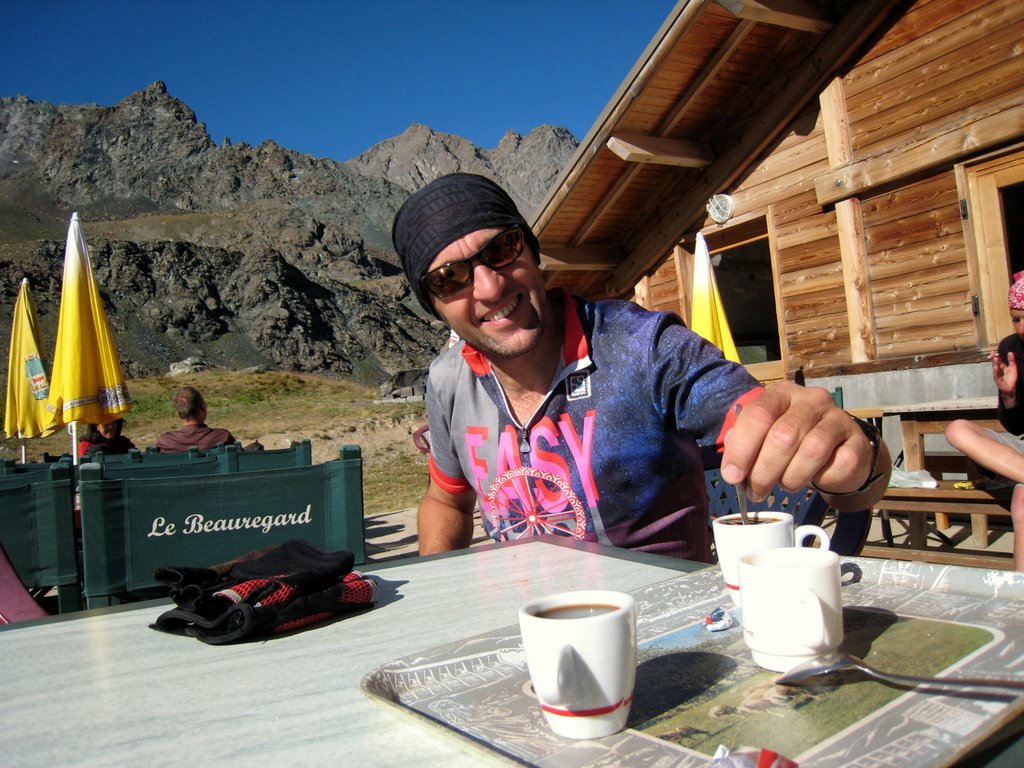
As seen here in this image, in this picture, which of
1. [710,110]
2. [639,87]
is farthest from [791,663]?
[710,110]

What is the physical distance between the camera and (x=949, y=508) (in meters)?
3.63

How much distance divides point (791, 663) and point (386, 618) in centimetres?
75

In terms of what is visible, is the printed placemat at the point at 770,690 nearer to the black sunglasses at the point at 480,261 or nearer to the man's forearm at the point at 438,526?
the black sunglasses at the point at 480,261

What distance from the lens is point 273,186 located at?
379ft

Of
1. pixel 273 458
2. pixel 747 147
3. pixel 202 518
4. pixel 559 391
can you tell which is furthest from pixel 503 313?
pixel 747 147

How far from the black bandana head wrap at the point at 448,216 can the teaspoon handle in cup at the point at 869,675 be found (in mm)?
1434

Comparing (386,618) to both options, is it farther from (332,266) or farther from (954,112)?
(332,266)

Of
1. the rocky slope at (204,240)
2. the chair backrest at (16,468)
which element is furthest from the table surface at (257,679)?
the rocky slope at (204,240)

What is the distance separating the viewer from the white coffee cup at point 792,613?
79 centimetres

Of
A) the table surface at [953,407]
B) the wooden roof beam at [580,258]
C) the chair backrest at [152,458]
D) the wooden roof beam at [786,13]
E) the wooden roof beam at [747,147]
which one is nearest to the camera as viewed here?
the table surface at [953,407]

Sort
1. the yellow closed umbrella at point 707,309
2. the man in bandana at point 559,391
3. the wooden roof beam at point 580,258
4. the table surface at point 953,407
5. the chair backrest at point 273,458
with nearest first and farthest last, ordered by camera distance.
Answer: the man in bandana at point 559,391, the chair backrest at point 273,458, the table surface at point 953,407, the yellow closed umbrella at point 707,309, the wooden roof beam at point 580,258

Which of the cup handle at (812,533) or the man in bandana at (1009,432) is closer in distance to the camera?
the cup handle at (812,533)

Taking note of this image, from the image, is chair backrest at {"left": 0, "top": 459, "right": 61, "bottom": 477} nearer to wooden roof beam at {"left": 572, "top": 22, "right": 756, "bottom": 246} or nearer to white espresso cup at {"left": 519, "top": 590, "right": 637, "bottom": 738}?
white espresso cup at {"left": 519, "top": 590, "right": 637, "bottom": 738}

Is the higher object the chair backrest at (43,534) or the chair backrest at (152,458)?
the chair backrest at (152,458)
